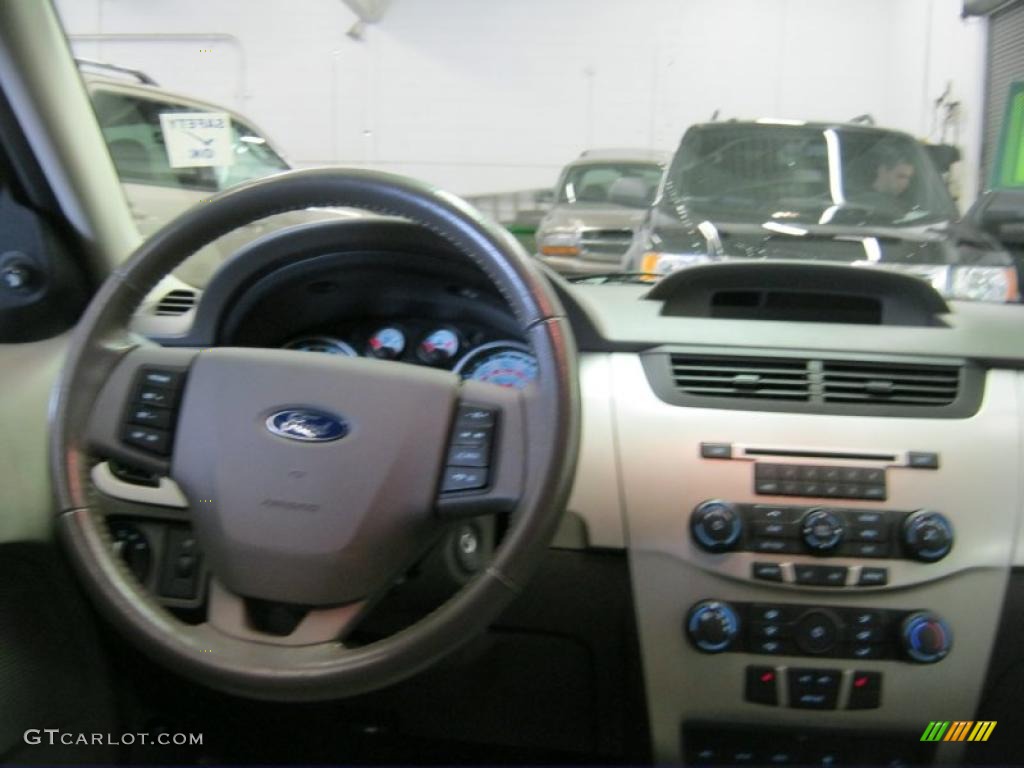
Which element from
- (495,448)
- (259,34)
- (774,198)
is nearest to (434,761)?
(495,448)

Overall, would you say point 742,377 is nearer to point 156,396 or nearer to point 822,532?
point 822,532

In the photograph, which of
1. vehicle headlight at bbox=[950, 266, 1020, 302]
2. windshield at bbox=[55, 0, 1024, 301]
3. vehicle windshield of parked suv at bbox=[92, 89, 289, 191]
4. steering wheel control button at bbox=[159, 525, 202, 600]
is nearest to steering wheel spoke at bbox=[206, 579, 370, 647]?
steering wheel control button at bbox=[159, 525, 202, 600]

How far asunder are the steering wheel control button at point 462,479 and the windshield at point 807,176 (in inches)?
150

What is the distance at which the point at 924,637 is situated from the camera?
1.63 metres

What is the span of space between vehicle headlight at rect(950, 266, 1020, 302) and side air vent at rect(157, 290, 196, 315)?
2827 millimetres

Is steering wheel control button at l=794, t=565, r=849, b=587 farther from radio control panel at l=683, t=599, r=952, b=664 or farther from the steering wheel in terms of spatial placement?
the steering wheel

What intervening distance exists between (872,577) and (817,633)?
132mm

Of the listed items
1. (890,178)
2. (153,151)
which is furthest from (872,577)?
(890,178)

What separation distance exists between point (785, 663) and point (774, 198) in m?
Result: 3.72

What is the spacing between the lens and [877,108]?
9.58 meters

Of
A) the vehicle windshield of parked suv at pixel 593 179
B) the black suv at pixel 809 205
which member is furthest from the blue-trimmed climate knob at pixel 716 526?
the vehicle windshield of parked suv at pixel 593 179

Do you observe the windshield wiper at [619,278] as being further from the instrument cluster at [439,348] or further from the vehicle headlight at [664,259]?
the vehicle headlight at [664,259]

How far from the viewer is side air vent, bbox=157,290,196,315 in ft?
6.65

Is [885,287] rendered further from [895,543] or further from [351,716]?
[351,716]
